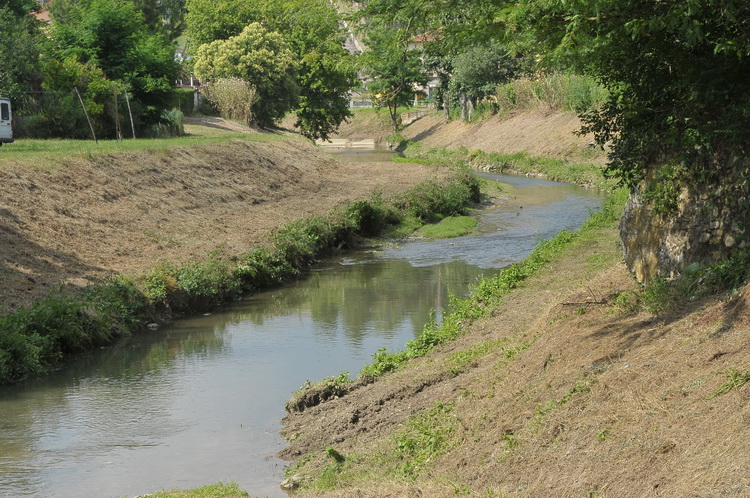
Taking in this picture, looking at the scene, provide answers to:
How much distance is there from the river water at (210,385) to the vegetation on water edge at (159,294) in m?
0.40

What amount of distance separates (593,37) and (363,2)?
3395 mm

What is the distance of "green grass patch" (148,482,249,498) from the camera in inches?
378

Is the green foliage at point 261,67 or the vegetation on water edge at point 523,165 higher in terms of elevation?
the green foliage at point 261,67

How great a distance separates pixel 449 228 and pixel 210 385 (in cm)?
1716

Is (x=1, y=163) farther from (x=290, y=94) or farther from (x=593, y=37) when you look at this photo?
(x=290, y=94)

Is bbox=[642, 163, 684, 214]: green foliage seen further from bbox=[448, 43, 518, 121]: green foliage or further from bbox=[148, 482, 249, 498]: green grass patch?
bbox=[448, 43, 518, 121]: green foliage

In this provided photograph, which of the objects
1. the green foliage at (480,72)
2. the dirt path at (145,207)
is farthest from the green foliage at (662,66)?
the green foliage at (480,72)

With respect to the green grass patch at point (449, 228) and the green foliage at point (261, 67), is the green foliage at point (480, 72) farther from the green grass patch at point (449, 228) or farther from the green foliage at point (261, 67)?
the green grass patch at point (449, 228)

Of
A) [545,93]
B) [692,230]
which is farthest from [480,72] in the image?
[692,230]

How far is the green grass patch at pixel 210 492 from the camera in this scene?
9.59m

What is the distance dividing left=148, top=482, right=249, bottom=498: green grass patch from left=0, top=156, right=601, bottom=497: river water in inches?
24.9

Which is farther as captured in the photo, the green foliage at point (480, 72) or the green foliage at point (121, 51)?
the green foliage at point (480, 72)

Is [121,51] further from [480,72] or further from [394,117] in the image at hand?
[394,117]

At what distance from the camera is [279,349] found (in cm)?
1725
